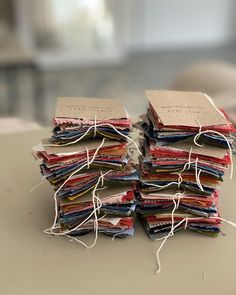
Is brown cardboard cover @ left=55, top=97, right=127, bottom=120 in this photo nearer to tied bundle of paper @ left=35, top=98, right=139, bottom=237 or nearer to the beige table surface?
tied bundle of paper @ left=35, top=98, right=139, bottom=237

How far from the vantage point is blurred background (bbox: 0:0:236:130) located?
9.54ft

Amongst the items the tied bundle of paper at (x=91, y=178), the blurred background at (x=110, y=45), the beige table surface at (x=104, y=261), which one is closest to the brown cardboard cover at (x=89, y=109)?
the tied bundle of paper at (x=91, y=178)

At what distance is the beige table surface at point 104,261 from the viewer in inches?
25.0

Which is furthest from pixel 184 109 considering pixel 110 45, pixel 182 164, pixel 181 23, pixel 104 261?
pixel 181 23

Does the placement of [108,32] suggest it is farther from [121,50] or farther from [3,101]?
[3,101]

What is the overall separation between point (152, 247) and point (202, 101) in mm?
260

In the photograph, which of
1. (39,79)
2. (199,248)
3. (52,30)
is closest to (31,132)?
(199,248)

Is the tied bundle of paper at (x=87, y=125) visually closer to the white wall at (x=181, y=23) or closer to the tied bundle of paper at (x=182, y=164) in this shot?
the tied bundle of paper at (x=182, y=164)

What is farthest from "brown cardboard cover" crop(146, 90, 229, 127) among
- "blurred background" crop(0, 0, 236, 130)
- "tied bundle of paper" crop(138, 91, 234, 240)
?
"blurred background" crop(0, 0, 236, 130)

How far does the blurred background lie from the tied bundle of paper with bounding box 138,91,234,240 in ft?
5.76

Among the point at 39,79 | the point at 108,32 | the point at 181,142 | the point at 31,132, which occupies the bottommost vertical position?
the point at 39,79

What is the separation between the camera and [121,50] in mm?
3572

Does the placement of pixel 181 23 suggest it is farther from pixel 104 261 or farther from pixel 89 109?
pixel 104 261

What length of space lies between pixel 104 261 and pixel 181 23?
350 centimetres
